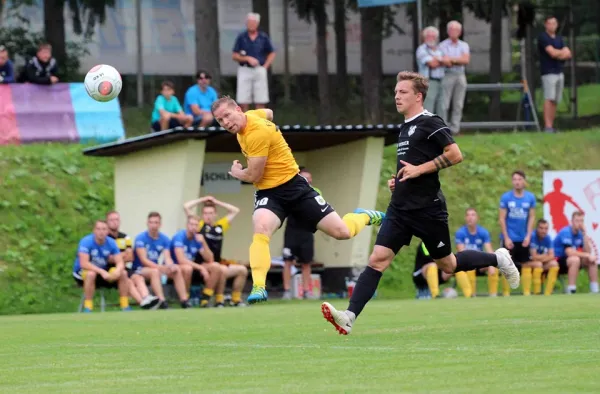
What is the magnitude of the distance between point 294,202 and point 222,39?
18.9 metres

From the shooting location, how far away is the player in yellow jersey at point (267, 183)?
11.3 m

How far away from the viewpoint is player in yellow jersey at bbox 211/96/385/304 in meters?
11.3

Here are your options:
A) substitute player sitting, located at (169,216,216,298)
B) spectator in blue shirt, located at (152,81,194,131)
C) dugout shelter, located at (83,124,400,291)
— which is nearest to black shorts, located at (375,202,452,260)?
substitute player sitting, located at (169,216,216,298)

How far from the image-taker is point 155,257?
1934cm

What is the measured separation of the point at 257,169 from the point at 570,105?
20.5 metres

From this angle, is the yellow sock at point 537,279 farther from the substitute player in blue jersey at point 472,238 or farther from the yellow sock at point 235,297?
the yellow sock at point 235,297

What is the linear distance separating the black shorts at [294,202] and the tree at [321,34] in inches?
721

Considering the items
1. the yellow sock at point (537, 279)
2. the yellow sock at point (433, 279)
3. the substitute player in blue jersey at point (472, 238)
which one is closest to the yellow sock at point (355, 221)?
the yellow sock at point (433, 279)

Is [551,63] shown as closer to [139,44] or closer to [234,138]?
[234,138]

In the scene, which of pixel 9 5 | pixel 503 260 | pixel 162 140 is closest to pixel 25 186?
pixel 162 140

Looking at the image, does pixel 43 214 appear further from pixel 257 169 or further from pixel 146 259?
pixel 257 169

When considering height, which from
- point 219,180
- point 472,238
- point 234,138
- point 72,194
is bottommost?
point 472,238

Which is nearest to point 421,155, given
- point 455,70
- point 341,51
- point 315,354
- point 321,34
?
point 315,354

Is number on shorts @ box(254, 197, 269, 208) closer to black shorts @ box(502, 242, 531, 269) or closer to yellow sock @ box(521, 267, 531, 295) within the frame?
yellow sock @ box(521, 267, 531, 295)
